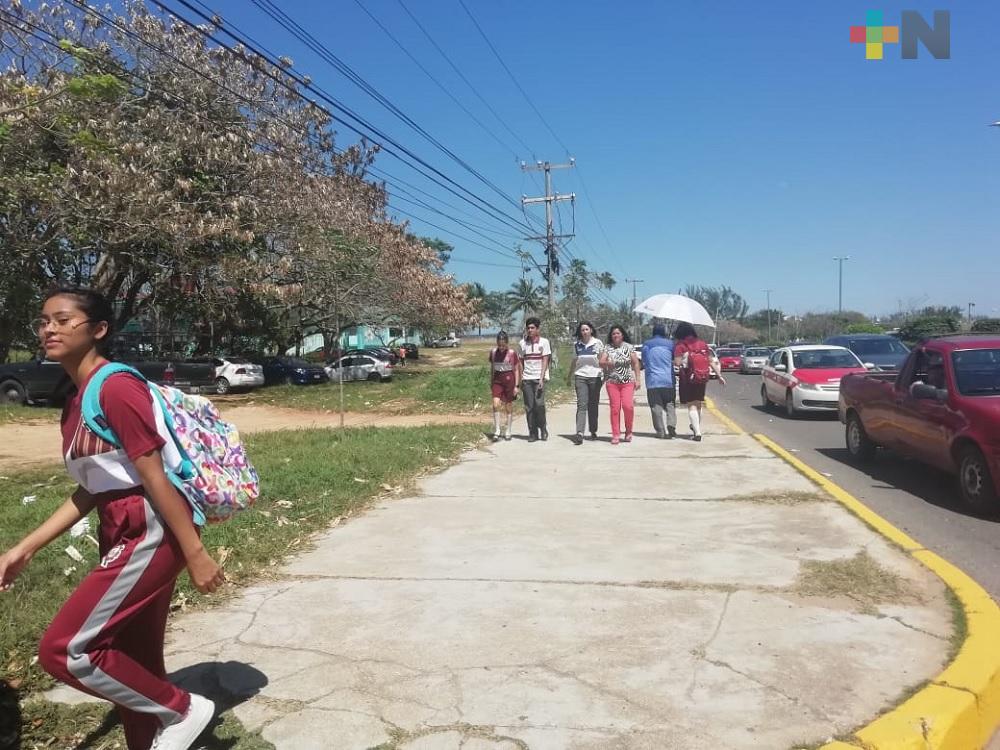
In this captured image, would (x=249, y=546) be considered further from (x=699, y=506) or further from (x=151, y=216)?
(x=151, y=216)

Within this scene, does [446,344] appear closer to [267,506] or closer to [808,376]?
[808,376]

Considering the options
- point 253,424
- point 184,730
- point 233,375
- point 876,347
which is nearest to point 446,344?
point 233,375

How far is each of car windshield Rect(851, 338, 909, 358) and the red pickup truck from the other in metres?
10.3

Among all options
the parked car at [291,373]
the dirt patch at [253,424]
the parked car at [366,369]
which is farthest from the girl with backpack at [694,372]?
the parked car at [291,373]

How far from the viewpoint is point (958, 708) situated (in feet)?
11.0

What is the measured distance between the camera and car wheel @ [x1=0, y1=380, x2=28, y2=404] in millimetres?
24188

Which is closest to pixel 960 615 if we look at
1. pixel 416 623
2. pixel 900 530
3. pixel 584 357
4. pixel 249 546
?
pixel 900 530

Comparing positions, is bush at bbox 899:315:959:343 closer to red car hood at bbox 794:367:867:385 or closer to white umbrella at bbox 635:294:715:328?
red car hood at bbox 794:367:867:385

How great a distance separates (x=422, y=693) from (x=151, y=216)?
19.8 metres

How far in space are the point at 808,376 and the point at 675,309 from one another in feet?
15.8

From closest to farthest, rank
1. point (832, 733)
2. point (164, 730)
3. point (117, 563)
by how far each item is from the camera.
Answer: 1. point (117, 563)
2. point (164, 730)
3. point (832, 733)

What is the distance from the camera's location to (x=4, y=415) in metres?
20.2

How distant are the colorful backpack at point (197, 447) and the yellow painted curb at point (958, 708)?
7.91 feet

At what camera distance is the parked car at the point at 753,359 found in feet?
127
